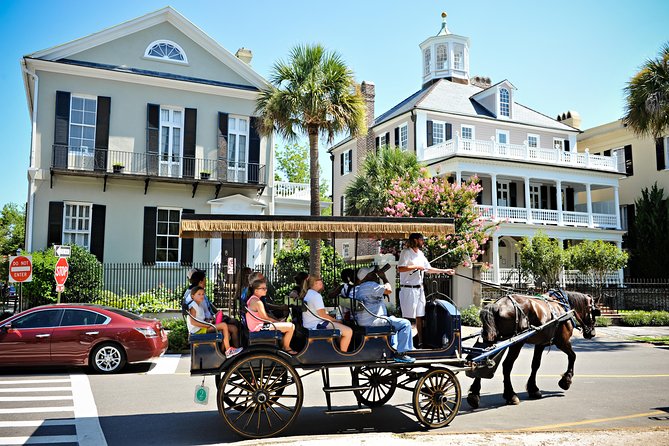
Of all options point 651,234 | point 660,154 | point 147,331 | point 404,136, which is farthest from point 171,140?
point 660,154

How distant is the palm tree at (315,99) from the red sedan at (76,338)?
7272 mm

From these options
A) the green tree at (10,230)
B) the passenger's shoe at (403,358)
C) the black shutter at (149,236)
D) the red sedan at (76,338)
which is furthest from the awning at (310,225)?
the green tree at (10,230)

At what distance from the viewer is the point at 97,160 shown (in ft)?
72.9

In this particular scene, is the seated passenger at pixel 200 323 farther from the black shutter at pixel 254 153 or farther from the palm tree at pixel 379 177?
the palm tree at pixel 379 177

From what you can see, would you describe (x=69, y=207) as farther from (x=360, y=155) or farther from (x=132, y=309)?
(x=360, y=155)

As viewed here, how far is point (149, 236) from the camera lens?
22.9 meters

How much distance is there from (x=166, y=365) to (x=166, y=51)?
615 inches

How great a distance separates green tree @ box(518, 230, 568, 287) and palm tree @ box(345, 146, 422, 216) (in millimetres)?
6044

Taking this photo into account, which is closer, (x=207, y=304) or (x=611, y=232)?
(x=207, y=304)

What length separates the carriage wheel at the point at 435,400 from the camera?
735cm

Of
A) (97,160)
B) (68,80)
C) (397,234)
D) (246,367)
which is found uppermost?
(68,80)

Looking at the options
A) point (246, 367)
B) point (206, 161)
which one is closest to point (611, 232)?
point (206, 161)

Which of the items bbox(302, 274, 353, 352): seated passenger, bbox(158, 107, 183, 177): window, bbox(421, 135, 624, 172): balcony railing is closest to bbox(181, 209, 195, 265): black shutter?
bbox(158, 107, 183, 177): window

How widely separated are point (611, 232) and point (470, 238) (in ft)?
50.2
